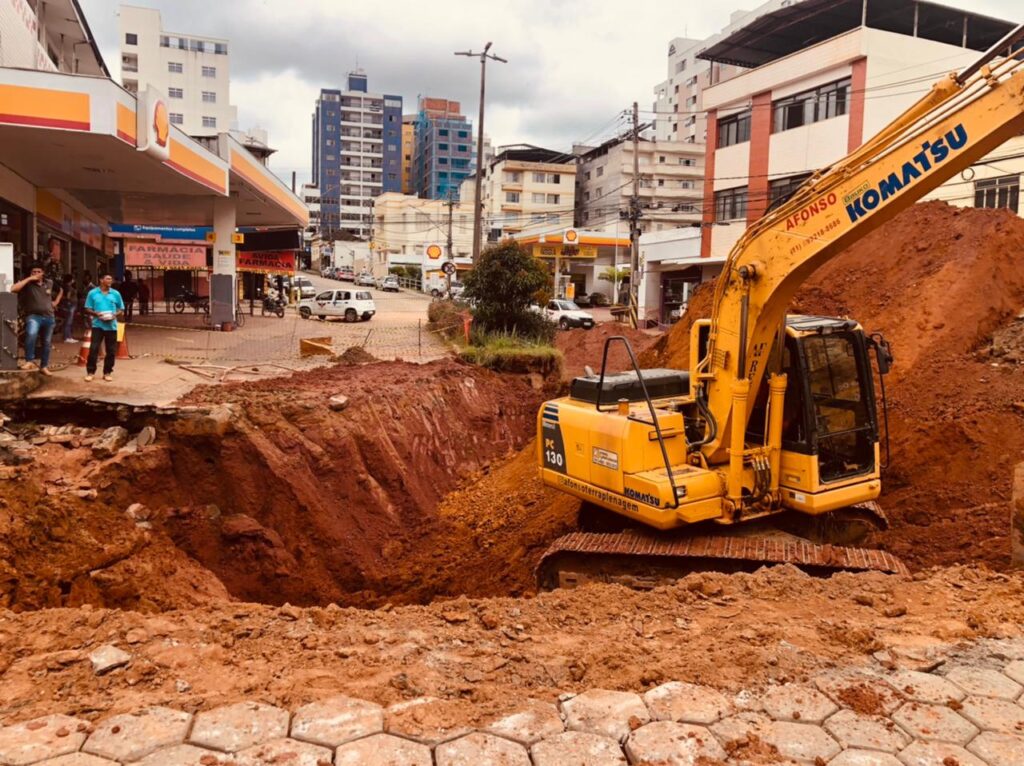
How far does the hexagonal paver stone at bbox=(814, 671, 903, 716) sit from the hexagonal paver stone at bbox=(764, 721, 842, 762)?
0.33 m

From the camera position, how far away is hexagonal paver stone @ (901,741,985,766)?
3375 millimetres

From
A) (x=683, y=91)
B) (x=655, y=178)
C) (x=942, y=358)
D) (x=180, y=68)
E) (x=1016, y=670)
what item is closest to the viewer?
(x=1016, y=670)

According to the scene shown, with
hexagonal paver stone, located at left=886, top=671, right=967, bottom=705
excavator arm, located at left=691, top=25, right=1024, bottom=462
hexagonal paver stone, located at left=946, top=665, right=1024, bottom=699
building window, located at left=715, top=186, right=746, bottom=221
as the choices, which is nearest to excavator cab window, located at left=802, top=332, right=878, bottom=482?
excavator arm, located at left=691, top=25, right=1024, bottom=462

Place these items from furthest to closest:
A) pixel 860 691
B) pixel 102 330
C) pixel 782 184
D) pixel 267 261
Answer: pixel 267 261, pixel 782 184, pixel 102 330, pixel 860 691

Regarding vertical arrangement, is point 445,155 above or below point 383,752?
above

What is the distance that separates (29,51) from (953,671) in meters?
22.7

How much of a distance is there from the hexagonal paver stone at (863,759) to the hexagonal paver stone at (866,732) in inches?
1.5

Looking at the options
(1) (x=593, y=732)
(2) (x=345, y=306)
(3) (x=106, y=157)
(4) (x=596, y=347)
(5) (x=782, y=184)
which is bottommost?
(1) (x=593, y=732)

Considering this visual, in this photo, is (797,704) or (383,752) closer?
(383,752)

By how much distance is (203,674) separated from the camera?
407 centimetres

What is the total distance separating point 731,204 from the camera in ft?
108

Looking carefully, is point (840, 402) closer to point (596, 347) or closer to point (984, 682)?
point (984, 682)

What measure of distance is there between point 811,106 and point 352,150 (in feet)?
323

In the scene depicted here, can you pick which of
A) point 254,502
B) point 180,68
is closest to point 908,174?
point 254,502
